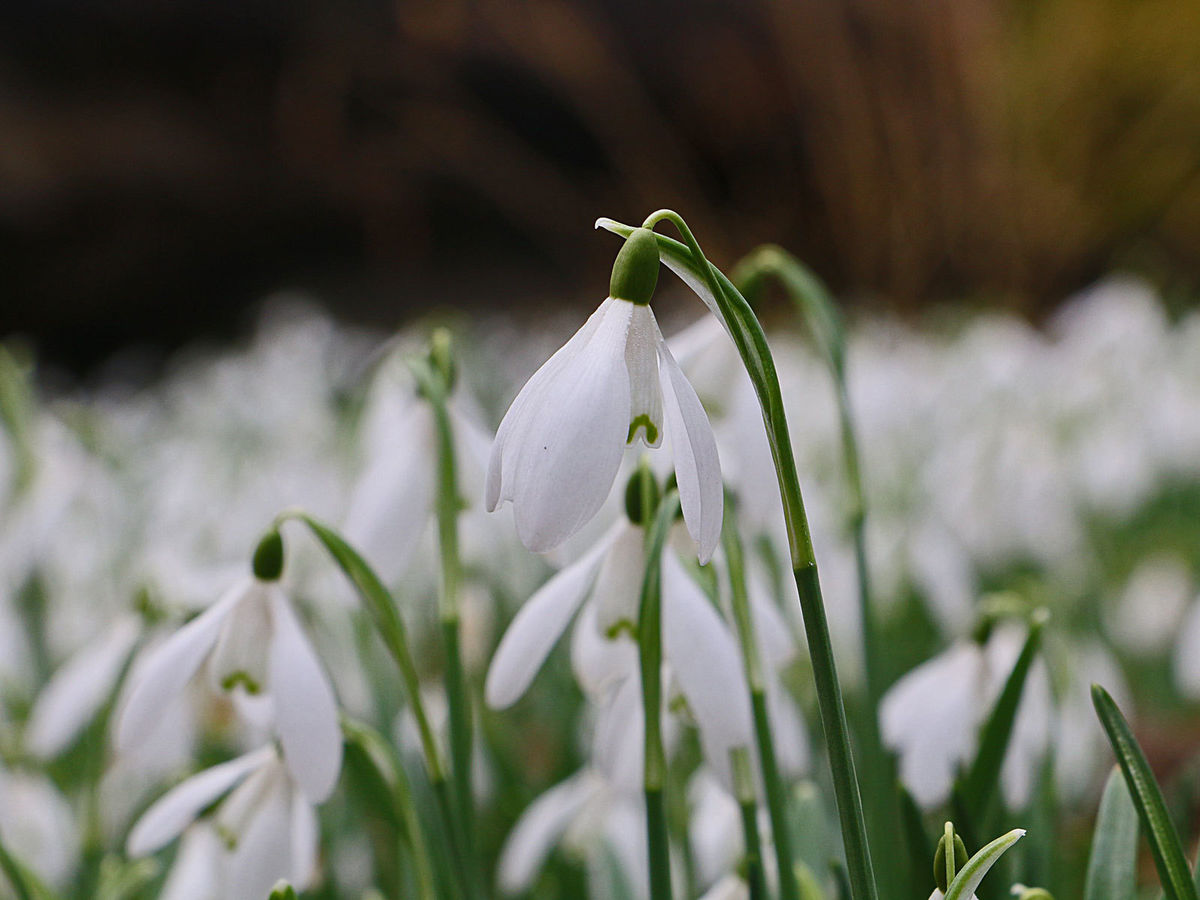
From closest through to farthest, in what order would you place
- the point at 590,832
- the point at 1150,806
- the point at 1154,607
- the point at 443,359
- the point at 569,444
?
the point at 569,444 → the point at 1150,806 → the point at 443,359 → the point at 590,832 → the point at 1154,607

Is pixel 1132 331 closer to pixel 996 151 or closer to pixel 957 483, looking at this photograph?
pixel 957 483

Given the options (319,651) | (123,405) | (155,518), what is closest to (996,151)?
(123,405)

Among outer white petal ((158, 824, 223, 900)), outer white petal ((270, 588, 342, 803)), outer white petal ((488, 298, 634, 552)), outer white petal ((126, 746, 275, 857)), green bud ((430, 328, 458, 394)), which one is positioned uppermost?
green bud ((430, 328, 458, 394))

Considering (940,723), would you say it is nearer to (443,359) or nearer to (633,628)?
(633,628)

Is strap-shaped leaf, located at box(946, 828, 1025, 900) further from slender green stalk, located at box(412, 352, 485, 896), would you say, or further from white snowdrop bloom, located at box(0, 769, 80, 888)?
white snowdrop bloom, located at box(0, 769, 80, 888)

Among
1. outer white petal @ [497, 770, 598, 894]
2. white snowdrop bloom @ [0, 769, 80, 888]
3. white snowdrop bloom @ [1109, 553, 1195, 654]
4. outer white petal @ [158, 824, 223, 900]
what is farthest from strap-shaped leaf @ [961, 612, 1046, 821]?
white snowdrop bloom @ [1109, 553, 1195, 654]

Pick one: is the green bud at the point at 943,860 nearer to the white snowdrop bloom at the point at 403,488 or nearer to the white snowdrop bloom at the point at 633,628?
the white snowdrop bloom at the point at 633,628

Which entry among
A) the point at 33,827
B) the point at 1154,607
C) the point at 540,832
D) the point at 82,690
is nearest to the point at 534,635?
the point at 540,832
